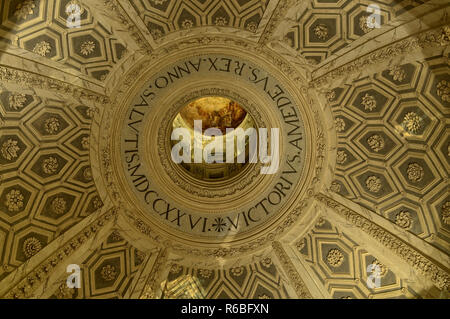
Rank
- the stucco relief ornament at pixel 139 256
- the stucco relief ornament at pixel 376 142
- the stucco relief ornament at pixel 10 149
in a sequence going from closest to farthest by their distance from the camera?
1. the stucco relief ornament at pixel 10 149
2. the stucco relief ornament at pixel 376 142
3. the stucco relief ornament at pixel 139 256

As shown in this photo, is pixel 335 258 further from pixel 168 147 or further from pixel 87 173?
pixel 87 173

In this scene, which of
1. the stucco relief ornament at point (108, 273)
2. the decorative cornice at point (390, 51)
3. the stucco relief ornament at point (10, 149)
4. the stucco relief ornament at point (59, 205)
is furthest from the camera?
the stucco relief ornament at point (108, 273)

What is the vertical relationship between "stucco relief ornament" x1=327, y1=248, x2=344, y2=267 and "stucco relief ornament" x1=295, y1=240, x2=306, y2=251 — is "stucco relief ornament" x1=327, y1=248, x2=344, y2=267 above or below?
below

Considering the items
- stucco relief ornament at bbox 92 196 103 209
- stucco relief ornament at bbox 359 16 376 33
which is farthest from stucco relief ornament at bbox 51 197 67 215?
stucco relief ornament at bbox 359 16 376 33

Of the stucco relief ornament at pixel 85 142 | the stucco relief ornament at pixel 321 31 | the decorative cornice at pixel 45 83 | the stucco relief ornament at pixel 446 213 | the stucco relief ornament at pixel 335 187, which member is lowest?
the stucco relief ornament at pixel 446 213

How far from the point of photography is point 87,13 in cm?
948

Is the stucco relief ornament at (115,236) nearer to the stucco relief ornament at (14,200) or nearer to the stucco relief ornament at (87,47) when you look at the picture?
the stucco relief ornament at (14,200)

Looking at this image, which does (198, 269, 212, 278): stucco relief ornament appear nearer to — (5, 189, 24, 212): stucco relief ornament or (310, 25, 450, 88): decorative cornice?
(5, 189, 24, 212): stucco relief ornament

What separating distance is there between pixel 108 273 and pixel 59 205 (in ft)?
6.56

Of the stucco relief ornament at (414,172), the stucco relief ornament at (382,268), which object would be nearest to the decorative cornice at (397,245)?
the stucco relief ornament at (382,268)

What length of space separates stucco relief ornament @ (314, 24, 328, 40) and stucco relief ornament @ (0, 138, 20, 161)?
23.4 feet

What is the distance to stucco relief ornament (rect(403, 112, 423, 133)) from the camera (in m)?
9.62

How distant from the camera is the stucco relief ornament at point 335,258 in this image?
1054 cm

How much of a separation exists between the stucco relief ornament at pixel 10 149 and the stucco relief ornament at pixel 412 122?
28.4 feet
